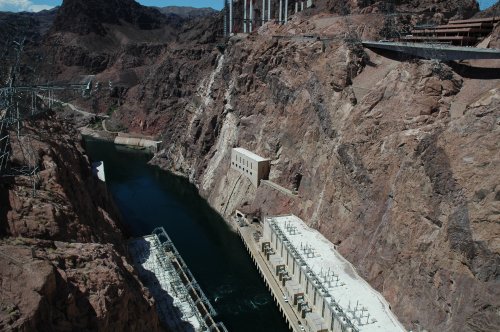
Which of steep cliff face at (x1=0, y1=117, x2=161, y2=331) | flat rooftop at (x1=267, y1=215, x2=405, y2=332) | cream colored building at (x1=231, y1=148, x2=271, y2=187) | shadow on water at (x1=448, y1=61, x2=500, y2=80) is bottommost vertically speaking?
flat rooftop at (x1=267, y1=215, x2=405, y2=332)

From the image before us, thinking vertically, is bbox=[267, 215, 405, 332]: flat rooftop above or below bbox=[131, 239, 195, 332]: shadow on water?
above

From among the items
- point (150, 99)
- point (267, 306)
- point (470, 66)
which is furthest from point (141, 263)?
point (150, 99)

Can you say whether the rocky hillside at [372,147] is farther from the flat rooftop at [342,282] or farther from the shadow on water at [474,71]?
the flat rooftop at [342,282]

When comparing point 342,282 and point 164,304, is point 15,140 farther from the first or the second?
point 342,282

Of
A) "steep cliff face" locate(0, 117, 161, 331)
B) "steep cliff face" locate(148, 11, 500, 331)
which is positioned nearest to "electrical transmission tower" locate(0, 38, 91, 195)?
"steep cliff face" locate(0, 117, 161, 331)

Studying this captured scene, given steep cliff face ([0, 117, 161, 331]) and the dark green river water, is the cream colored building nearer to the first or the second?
the dark green river water

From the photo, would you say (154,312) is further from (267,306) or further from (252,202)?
(252,202)
